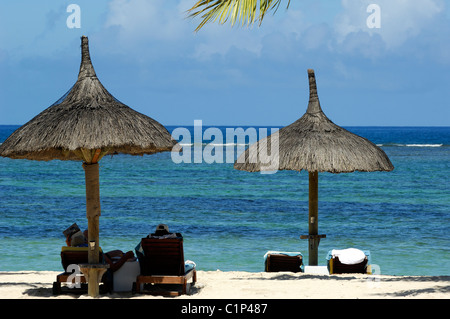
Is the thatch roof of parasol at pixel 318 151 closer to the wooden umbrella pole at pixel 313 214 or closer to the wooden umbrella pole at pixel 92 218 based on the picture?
the wooden umbrella pole at pixel 313 214

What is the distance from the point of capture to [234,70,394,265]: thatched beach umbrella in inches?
319

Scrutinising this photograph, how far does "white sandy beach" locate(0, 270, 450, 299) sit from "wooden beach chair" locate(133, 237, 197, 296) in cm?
18

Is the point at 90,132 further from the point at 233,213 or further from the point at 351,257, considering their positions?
the point at 233,213

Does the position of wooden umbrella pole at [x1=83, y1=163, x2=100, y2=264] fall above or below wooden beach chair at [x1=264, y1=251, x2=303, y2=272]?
above

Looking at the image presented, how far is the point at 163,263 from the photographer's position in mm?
6883

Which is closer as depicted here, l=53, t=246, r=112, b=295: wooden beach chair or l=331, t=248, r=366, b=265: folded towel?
l=53, t=246, r=112, b=295: wooden beach chair

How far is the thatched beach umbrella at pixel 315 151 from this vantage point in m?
8.10

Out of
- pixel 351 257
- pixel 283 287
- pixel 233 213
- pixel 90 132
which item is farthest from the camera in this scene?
pixel 233 213

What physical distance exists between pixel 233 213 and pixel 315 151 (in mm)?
10332

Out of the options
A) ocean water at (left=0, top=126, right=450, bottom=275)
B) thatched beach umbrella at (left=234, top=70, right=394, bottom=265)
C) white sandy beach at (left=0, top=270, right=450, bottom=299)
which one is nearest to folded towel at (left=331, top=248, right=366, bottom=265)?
white sandy beach at (left=0, top=270, right=450, bottom=299)

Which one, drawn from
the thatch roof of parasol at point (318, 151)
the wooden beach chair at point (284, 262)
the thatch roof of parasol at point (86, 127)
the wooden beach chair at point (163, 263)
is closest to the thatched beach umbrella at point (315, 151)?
the thatch roof of parasol at point (318, 151)

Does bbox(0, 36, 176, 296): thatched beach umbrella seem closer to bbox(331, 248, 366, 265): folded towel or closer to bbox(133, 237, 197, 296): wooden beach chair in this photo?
bbox(133, 237, 197, 296): wooden beach chair

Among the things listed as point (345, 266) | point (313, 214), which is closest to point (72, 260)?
point (313, 214)

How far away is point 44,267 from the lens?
35.2 ft
